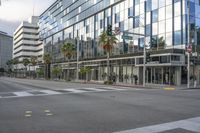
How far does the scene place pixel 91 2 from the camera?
7150 cm

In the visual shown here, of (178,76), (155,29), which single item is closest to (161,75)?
(178,76)

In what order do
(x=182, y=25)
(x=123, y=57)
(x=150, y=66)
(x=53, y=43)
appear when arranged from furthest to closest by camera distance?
(x=53, y=43), (x=123, y=57), (x=150, y=66), (x=182, y=25)

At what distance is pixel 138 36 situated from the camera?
51.9 m

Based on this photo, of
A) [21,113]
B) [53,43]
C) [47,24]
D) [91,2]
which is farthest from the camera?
[47,24]

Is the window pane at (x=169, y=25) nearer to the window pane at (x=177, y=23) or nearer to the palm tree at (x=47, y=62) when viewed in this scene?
the window pane at (x=177, y=23)

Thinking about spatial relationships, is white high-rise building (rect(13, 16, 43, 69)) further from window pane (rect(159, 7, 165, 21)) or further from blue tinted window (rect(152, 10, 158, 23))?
window pane (rect(159, 7, 165, 21))

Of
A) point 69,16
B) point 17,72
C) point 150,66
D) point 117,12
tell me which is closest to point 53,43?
point 69,16

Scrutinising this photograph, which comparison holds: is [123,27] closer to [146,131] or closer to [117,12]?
[117,12]

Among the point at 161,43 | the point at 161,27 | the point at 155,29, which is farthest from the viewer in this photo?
the point at 155,29

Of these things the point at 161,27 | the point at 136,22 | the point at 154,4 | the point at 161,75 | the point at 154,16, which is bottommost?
the point at 161,75

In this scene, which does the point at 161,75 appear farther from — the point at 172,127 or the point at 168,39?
the point at 172,127

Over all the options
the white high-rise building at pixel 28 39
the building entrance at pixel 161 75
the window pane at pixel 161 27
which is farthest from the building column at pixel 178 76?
the white high-rise building at pixel 28 39

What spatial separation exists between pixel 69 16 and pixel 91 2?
55.5ft

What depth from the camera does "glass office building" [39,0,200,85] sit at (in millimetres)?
42781
